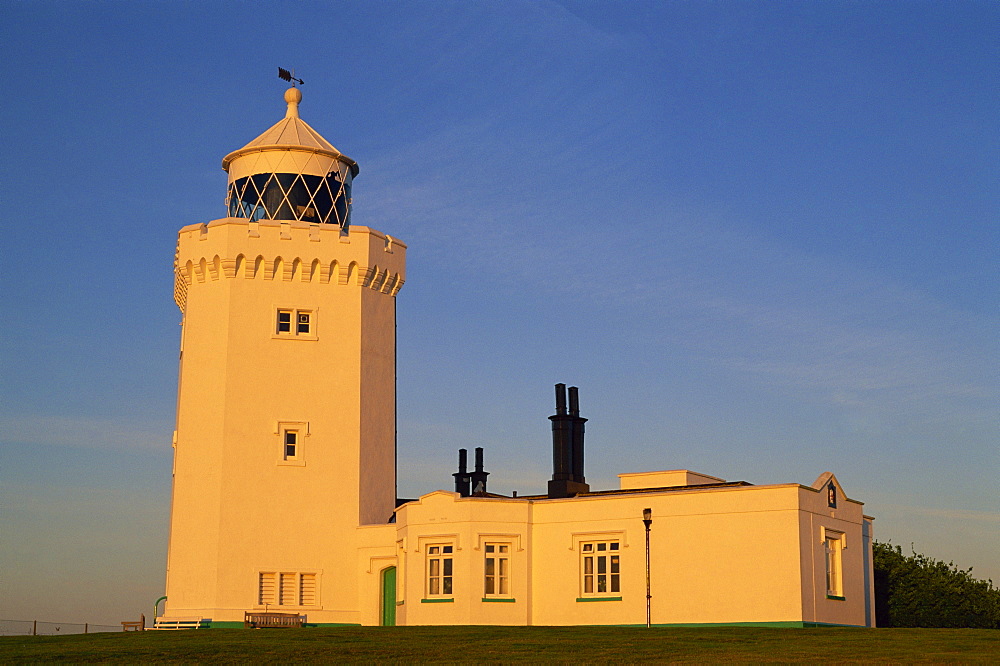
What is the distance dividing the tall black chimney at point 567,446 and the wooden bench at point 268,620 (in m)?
9.65

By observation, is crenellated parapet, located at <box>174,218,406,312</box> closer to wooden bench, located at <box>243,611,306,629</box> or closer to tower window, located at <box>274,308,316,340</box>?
tower window, located at <box>274,308,316,340</box>

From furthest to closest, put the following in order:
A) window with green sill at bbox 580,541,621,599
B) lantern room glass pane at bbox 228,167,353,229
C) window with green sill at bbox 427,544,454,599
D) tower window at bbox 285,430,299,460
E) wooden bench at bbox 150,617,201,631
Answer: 1. lantern room glass pane at bbox 228,167,353,229
2. tower window at bbox 285,430,299,460
3. wooden bench at bbox 150,617,201,631
4. window with green sill at bbox 427,544,454,599
5. window with green sill at bbox 580,541,621,599

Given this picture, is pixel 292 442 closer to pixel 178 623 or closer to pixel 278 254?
pixel 278 254

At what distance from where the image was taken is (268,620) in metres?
37.8

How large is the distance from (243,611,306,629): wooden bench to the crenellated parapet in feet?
34.4

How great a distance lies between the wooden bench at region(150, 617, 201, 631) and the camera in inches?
1500

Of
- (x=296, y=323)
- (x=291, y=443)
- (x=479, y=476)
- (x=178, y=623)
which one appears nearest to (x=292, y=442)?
(x=291, y=443)

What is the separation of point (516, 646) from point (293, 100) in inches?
963

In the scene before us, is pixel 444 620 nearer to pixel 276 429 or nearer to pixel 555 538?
pixel 555 538

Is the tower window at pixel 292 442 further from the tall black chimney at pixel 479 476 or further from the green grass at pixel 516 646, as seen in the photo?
the tall black chimney at pixel 479 476

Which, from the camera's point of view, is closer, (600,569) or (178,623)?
(600,569)

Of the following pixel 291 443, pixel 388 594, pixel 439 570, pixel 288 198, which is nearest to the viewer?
pixel 439 570

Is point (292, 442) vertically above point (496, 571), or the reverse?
point (292, 442)

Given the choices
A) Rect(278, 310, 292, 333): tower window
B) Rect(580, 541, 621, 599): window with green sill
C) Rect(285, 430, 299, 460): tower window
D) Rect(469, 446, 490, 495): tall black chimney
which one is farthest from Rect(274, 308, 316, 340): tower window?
Rect(469, 446, 490, 495): tall black chimney
